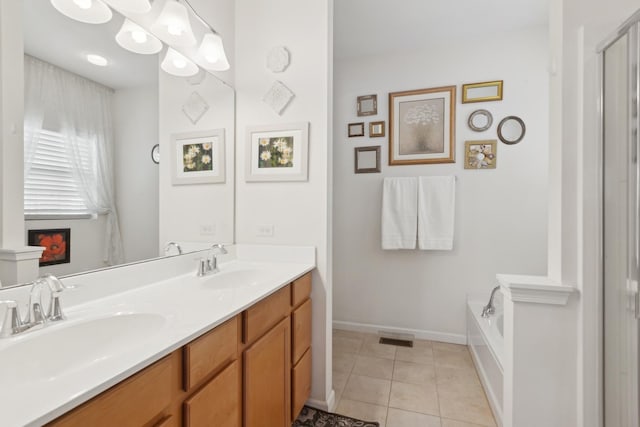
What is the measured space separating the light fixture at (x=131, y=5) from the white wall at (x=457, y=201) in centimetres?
186

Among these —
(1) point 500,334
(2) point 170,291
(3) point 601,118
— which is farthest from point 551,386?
(2) point 170,291

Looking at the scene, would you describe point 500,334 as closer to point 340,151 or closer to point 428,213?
point 428,213

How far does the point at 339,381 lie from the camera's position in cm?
198

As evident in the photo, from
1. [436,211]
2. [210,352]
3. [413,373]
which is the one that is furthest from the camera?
[436,211]

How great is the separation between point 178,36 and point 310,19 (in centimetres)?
76

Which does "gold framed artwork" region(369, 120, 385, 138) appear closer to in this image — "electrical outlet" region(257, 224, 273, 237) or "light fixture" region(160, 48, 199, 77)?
"electrical outlet" region(257, 224, 273, 237)

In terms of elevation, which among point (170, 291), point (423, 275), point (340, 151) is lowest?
point (423, 275)

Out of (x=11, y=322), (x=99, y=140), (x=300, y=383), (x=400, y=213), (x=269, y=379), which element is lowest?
(x=300, y=383)

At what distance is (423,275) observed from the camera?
263 cm

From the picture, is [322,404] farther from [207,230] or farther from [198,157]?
[198,157]

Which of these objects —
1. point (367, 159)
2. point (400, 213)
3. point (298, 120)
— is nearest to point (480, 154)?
point (400, 213)

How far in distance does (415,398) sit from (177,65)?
2.36 m

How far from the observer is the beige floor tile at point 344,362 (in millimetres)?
2137

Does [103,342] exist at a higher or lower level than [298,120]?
lower
